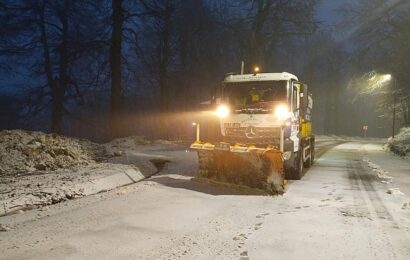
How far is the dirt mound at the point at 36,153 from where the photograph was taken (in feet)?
40.7

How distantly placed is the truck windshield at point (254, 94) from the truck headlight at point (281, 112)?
214 millimetres

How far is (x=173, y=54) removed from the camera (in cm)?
3397

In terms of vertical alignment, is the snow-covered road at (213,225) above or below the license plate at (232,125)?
below

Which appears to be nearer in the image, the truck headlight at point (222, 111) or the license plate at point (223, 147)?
the license plate at point (223, 147)

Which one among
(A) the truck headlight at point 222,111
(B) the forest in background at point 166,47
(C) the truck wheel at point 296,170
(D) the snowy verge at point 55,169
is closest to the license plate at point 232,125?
(A) the truck headlight at point 222,111

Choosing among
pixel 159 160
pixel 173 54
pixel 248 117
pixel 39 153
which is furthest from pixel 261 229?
pixel 173 54

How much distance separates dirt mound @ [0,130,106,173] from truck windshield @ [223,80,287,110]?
5028 millimetres

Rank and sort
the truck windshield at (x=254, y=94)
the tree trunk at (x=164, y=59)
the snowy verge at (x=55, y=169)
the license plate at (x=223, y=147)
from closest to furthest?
the snowy verge at (x=55, y=169) → the license plate at (x=223, y=147) → the truck windshield at (x=254, y=94) → the tree trunk at (x=164, y=59)

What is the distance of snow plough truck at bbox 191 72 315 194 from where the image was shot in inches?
413

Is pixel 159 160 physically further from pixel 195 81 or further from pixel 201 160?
pixel 195 81

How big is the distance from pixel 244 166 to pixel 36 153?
20.9ft

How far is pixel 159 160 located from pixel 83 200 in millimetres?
7256

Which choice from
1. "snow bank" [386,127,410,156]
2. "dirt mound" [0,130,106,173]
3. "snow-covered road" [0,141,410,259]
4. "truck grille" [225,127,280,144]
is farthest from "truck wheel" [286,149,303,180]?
"snow bank" [386,127,410,156]

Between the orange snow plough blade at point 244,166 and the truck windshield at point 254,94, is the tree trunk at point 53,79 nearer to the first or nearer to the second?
the truck windshield at point 254,94
